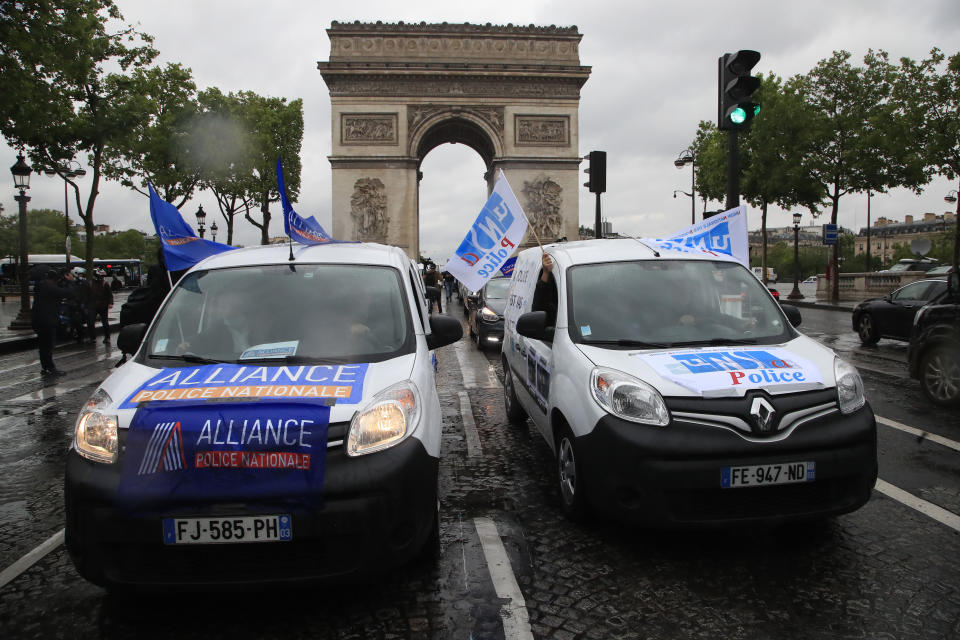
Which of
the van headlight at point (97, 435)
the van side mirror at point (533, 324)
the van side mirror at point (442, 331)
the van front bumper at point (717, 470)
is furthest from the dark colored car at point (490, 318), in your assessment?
the van headlight at point (97, 435)

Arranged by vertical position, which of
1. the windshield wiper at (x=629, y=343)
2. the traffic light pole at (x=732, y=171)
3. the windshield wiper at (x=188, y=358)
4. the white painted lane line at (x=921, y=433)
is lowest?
the white painted lane line at (x=921, y=433)

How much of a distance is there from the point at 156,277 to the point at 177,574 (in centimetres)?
479

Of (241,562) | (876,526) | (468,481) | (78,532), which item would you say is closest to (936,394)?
(876,526)

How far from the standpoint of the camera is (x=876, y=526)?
3.72 meters

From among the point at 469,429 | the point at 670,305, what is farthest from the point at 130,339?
the point at 670,305

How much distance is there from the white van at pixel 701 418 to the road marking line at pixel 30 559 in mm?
2710

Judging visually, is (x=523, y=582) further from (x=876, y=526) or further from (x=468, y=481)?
(x=876, y=526)

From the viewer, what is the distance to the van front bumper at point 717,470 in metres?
3.20

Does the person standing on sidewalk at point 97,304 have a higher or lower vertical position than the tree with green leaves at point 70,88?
lower

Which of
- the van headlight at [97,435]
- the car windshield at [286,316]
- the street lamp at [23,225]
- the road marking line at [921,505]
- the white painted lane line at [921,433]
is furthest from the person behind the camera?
the street lamp at [23,225]

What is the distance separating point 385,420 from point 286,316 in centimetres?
116

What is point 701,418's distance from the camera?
3.27m

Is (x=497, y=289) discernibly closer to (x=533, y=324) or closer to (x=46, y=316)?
(x=46, y=316)

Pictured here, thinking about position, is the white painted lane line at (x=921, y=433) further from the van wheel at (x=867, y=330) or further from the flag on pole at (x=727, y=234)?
the van wheel at (x=867, y=330)
